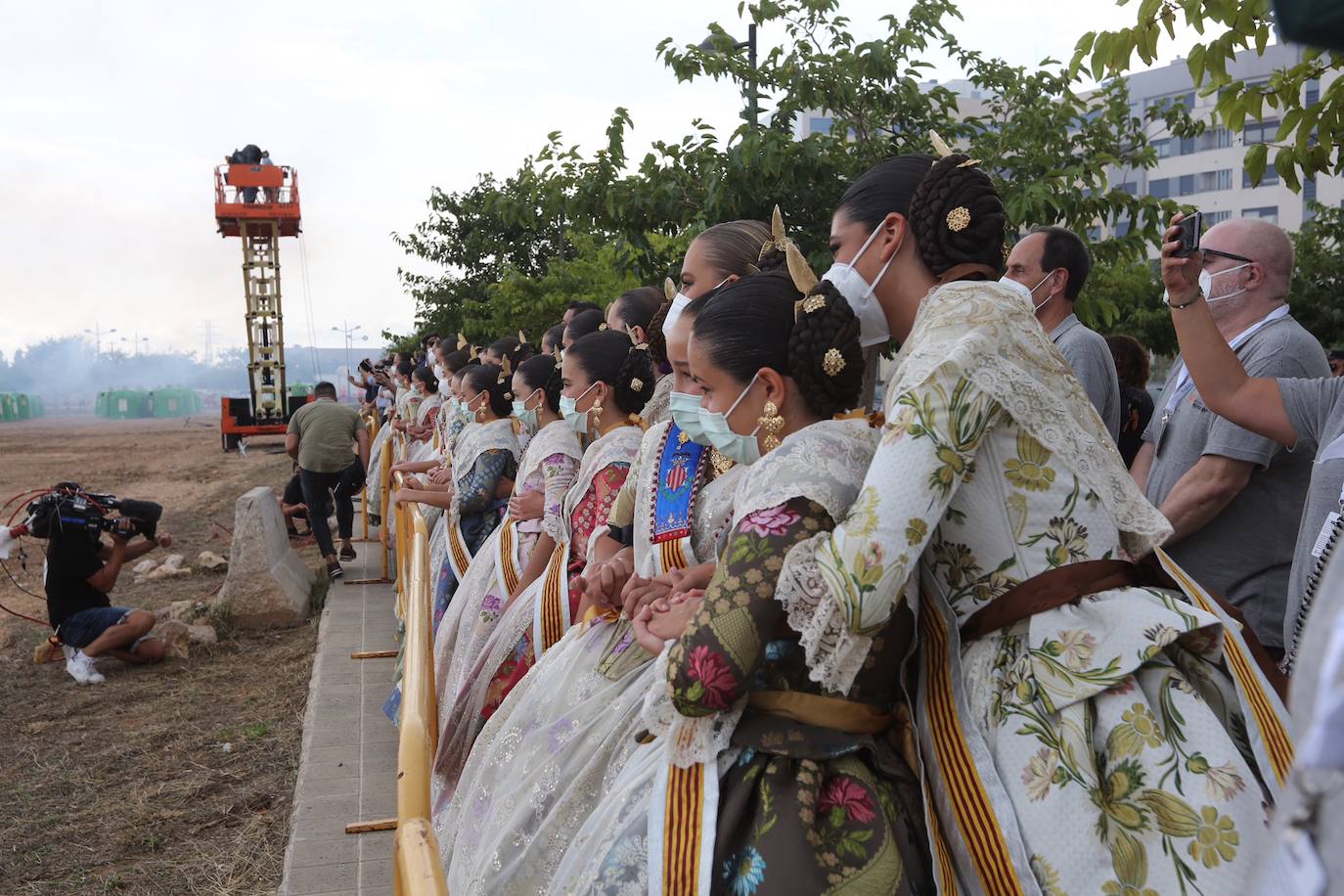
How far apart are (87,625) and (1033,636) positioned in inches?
330

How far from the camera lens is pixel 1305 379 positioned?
2.92m

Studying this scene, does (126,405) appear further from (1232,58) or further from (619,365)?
(1232,58)

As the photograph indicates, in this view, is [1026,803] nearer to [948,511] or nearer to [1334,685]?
[948,511]

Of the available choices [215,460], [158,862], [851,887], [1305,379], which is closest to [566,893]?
[851,887]

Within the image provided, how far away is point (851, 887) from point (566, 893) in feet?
1.95

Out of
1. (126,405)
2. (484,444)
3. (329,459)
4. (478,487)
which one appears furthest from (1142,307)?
(126,405)

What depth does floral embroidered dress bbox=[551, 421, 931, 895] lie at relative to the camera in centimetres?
197

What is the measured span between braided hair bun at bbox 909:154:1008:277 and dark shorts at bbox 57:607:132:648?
805 centimetres

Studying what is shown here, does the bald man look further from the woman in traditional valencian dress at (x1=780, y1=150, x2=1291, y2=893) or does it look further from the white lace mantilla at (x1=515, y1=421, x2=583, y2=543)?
the white lace mantilla at (x1=515, y1=421, x2=583, y2=543)

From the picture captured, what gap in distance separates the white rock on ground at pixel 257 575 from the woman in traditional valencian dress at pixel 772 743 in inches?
321

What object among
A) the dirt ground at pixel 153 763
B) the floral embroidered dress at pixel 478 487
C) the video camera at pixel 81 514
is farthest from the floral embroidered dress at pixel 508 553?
the video camera at pixel 81 514

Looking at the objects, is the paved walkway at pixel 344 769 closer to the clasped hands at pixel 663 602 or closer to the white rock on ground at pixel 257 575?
the white rock on ground at pixel 257 575

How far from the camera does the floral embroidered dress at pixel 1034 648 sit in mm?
1816

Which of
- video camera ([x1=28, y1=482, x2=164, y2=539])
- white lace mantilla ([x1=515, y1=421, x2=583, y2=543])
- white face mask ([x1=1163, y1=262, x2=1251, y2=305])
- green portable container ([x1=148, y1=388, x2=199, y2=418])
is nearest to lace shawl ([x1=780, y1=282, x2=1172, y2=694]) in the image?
white face mask ([x1=1163, y1=262, x2=1251, y2=305])
